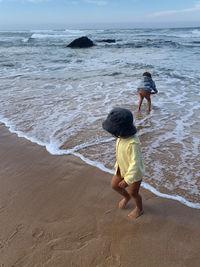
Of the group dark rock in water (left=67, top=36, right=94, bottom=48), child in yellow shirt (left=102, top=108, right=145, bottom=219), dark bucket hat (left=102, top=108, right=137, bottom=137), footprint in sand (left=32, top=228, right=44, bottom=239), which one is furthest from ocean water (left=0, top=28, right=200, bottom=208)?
dark rock in water (left=67, top=36, right=94, bottom=48)

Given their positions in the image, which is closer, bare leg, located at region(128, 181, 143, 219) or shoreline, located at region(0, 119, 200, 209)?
bare leg, located at region(128, 181, 143, 219)

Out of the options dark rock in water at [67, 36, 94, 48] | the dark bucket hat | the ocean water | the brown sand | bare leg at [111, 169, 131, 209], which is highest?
the dark bucket hat

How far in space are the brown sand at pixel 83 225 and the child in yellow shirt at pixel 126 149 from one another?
300mm

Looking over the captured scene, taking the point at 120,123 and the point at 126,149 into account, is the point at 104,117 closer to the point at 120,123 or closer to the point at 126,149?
the point at 126,149

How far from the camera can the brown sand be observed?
1994 millimetres

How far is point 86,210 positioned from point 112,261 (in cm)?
67

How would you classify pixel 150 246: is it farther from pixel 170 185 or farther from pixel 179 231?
pixel 170 185

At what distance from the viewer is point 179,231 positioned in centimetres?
226

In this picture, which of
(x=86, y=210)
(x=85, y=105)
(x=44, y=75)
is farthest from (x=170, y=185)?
(x=44, y=75)

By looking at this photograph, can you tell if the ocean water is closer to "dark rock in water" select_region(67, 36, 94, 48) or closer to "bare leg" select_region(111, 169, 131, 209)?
"bare leg" select_region(111, 169, 131, 209)

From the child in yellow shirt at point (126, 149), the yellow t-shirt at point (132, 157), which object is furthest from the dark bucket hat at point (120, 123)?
the yellow t-shirt at point (132, 157)

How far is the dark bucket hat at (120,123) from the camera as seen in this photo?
1993mm

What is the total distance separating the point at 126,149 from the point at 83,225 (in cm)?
90

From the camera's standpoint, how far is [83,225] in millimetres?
2324
